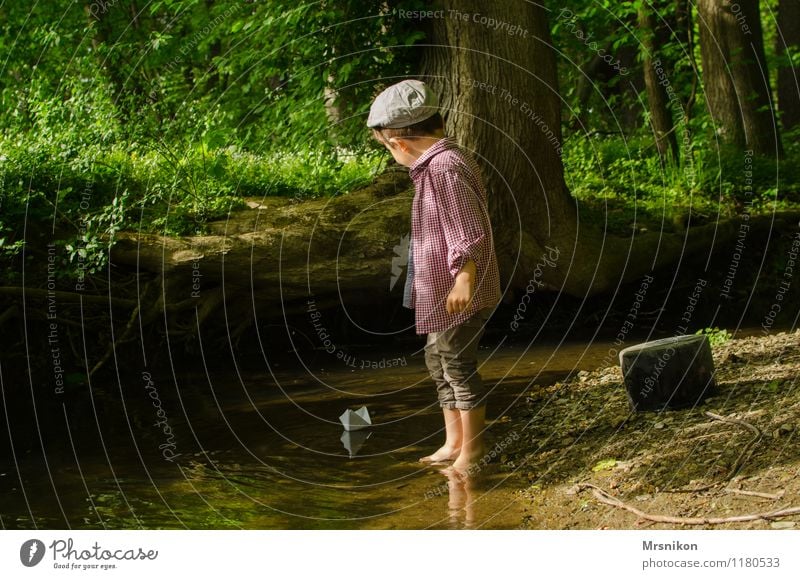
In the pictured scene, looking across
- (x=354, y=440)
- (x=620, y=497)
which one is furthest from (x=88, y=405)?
(x=620, y=497)

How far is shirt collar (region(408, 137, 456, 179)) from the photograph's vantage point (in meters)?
4.57

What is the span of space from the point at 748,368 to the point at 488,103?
3.01 metres

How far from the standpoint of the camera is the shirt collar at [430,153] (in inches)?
180

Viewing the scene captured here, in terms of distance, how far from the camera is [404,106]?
456cm

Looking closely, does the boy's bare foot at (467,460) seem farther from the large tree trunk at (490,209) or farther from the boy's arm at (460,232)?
the large tree trunk at (490,209)

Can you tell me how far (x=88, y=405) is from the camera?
670 cm

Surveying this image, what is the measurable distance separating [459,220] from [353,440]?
1681 mm

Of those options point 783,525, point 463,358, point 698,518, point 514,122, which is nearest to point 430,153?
point 463,358

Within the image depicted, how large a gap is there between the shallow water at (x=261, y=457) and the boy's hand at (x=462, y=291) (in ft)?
2.89

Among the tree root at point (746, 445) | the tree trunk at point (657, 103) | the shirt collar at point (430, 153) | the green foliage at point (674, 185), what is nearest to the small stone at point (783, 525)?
the tree root at point (746, 445)

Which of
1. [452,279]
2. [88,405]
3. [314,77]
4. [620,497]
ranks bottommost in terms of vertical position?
[620,497]

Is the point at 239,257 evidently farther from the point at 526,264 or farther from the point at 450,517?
the point at 450,517

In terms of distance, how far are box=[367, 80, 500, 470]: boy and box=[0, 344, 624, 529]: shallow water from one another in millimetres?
495

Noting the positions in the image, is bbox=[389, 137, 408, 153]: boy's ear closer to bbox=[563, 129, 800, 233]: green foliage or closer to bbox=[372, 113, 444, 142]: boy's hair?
bbox=[372, 113, 444, 142]: boy's hair
